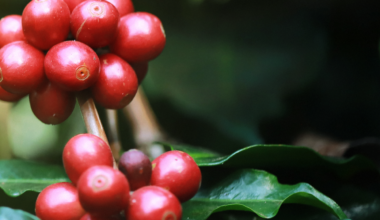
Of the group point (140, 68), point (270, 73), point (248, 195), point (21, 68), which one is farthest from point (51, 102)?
point (270, 73)

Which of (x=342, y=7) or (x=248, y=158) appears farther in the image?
(x=342, y=7)

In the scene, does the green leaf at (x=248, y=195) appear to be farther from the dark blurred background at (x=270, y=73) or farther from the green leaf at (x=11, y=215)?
the dark blurred background at (x=270, y=73)

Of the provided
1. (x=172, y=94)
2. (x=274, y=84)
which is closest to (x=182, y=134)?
(x=172, y=94)

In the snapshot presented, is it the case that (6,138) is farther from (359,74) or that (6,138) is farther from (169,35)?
(359,74)

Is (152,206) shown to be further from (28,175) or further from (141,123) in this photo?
(141,123)

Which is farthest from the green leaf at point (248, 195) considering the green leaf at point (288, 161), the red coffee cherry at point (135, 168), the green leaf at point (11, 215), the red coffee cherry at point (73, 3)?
the red coffee cherry at point (73, 3)

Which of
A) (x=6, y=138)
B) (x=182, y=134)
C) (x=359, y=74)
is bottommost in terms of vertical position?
(x=6, y=138)

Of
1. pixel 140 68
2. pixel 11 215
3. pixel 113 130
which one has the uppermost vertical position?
pixel 140 68
